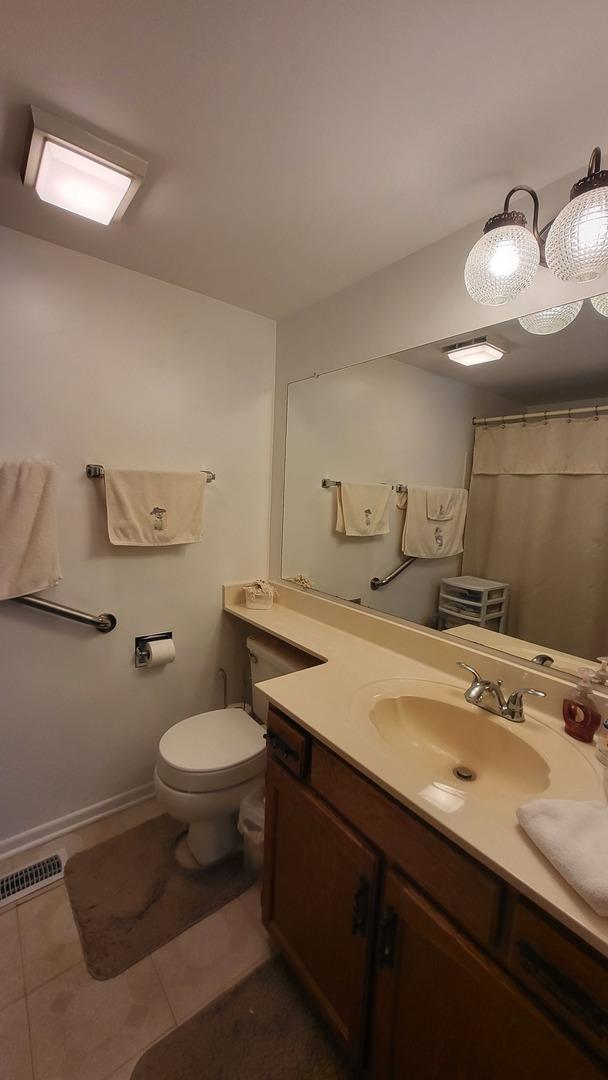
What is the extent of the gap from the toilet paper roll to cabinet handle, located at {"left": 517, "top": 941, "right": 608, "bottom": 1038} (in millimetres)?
1470

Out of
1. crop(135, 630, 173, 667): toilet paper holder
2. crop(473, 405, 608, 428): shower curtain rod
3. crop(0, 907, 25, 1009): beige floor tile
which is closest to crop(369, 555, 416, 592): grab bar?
crop(473, 405, 608, 428): shower curtain rod

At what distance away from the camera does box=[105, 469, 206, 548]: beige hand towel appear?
155cm

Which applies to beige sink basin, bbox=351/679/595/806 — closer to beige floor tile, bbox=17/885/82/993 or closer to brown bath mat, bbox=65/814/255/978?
brown bath mat, bbox=65/814/255/978

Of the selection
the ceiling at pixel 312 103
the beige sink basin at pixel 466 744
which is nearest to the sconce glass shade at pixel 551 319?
the ceiling at pixel 312 103

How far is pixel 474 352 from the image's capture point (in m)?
1.27

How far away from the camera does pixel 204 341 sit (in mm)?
1764

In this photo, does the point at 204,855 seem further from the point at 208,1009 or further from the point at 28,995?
the point at 28,995

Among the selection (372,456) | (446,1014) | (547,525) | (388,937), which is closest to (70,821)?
(388,937)

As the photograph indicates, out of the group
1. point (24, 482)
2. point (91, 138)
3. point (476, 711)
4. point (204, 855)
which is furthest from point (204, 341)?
point (204, 855)

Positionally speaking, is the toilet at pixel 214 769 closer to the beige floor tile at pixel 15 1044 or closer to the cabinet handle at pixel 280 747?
the cabinet handle at pixel 280 747

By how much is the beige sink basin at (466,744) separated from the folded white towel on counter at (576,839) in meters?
0.12

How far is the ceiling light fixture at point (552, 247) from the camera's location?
771mm

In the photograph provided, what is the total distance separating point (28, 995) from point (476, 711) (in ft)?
4.78

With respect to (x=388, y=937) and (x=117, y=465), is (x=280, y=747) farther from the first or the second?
(x=117, y=465)
